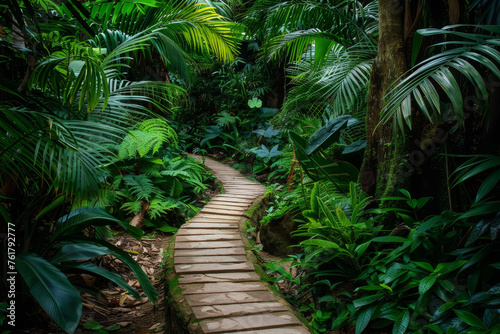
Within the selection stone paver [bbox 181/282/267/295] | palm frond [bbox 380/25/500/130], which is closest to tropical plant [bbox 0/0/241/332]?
stone paver [bbox 181/282/267/295]

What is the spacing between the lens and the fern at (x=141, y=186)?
4.82 m

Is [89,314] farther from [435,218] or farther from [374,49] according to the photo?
[374,49]

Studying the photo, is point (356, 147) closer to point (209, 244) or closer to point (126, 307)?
point (209, 244)

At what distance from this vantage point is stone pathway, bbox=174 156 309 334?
221cm

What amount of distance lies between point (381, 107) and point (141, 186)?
3.23 metres

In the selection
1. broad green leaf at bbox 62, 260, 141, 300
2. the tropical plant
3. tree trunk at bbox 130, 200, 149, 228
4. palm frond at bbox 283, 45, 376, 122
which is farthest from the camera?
tree trunk at bbox 130, 200, 149, 228

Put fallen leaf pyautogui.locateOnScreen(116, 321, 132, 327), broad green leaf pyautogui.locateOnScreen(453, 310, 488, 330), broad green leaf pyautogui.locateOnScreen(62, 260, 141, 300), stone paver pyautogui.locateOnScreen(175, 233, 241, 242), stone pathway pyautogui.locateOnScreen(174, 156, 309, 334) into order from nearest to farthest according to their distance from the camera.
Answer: broad green leaf pyautogui.locateOnScreen(453, 310, 488, 330) < stone pathway pyautogui.locateOnScreen(174, 156, 309, 334) < broad green leaf pyautogui.locateOnScreen(62, 260, 141, 300) < fallen leaf pyautogui.locateOnScreen(116, 321, 132, 327) < stone paver pyautogui.locateOnScreen(175, 233, 241, 242)

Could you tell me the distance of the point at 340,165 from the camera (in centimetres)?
386

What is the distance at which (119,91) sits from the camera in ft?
11.4

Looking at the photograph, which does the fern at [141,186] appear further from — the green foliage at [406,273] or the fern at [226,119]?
the fern at [226,119]

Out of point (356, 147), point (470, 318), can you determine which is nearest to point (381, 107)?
point (356, 147)

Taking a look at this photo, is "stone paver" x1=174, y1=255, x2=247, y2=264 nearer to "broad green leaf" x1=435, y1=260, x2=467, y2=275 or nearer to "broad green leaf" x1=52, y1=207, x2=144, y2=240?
"broad green leaf" x1=52, y1=207, x2=144, y2=240

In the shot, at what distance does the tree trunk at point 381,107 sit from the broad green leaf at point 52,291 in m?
2.38

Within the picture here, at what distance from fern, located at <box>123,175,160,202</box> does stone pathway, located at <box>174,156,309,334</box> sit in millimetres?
799
